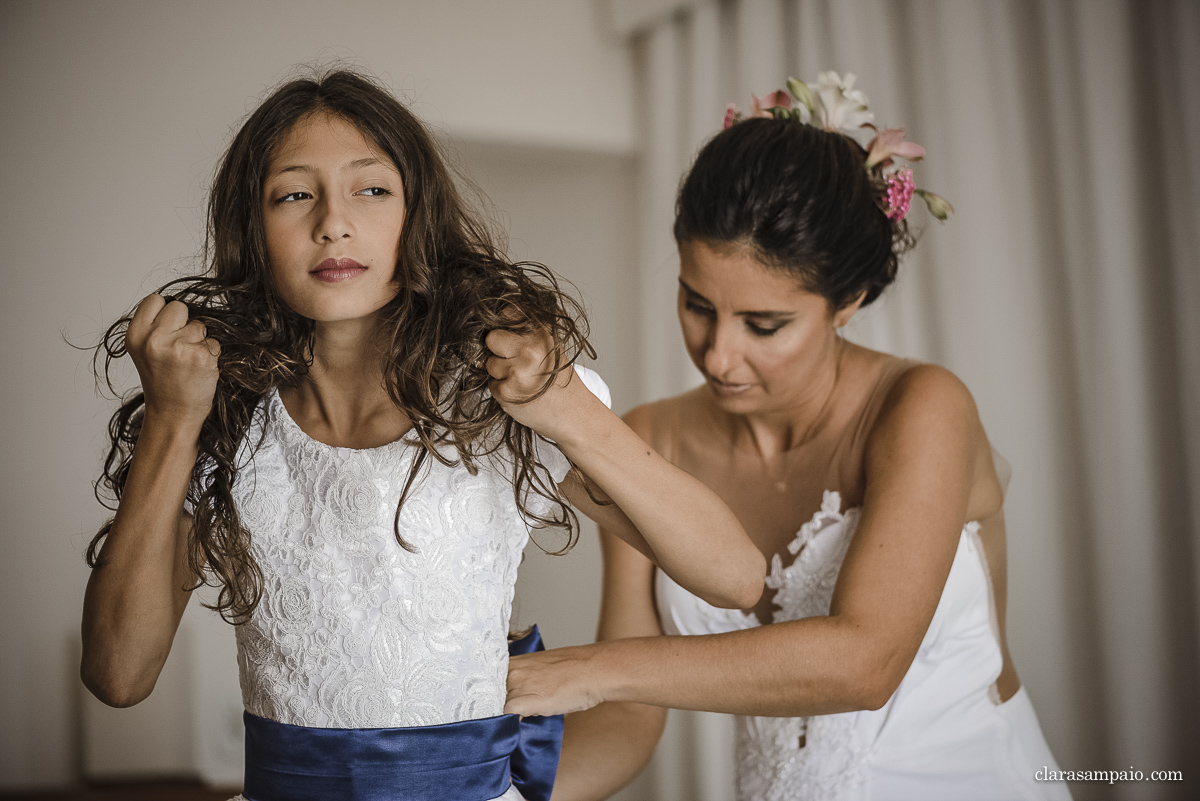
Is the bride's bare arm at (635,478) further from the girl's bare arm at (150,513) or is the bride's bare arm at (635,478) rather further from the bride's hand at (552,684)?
the girl's bare arm at (150,513)

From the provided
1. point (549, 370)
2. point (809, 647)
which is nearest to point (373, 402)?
point (549, 370)

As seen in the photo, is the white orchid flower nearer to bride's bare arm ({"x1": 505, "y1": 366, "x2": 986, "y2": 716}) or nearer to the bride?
the bride

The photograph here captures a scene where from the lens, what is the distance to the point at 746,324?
149 centimetres

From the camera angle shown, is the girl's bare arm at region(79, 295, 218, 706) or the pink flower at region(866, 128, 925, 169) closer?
the girl's bare arm at region(79, 295, 218, 706)

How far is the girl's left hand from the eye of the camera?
0.94m

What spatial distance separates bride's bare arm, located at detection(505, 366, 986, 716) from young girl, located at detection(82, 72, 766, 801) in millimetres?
96

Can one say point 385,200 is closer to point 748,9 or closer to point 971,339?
point 971,339

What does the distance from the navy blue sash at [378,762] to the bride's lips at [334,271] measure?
1.64ft

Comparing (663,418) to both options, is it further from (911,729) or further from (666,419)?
(911,729)

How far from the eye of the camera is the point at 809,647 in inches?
48.4

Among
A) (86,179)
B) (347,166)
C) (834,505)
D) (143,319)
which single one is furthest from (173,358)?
(86,179)

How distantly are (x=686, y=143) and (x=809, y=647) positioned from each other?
93.4 inches

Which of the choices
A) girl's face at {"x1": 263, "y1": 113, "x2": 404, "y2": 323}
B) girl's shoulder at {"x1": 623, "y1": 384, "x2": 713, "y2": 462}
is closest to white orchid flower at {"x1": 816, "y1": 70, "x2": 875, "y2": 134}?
girl's shoulder at {"x1": 623, "y1": 384, "x2": 713, "y2": 462}

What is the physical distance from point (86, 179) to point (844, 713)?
9.38ft
